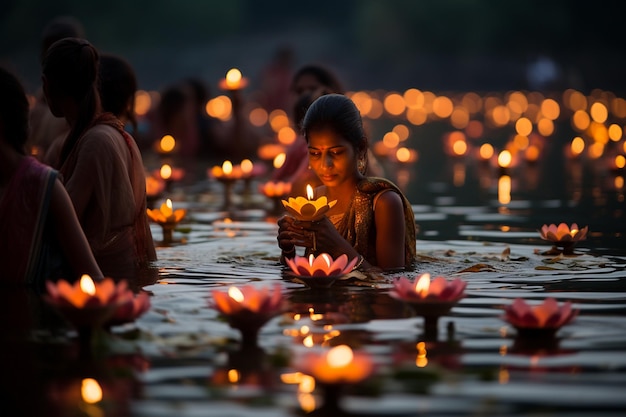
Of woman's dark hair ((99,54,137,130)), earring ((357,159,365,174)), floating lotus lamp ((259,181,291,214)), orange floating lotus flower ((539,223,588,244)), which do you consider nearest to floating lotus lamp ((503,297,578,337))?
earring ((357,159,365,174))

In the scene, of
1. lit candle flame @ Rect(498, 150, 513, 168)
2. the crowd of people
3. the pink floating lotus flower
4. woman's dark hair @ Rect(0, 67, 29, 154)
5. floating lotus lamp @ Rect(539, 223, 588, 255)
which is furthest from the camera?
lit candle flame @ Rect(498, 150, 513, 168)

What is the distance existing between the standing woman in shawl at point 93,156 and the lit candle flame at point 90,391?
2.19 meters

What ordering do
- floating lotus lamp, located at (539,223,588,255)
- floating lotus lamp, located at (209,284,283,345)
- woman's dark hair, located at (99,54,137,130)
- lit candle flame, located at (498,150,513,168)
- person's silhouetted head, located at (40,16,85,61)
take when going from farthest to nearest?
lit candle flame, located at (498,150,513,168) → person's silhouetted head, located at (40,16,85,61) → floating lotus lamp, located at (539,223,588,255) → woman's dark hair, located at (99,54,137,130) → floating lotus lamp, located at (209,284,283,345)

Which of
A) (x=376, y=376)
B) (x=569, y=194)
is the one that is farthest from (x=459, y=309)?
(x=569, y=194)

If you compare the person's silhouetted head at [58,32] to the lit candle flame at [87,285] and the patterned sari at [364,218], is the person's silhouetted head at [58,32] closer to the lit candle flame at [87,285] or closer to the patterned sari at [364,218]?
the patterned sari at [364,218]

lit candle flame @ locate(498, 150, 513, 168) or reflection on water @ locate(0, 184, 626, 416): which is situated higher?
lit candle flame @ locate(498, 150, 513, 168)

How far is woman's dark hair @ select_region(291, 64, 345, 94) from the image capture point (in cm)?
1010

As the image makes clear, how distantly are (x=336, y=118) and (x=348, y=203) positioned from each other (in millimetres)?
548

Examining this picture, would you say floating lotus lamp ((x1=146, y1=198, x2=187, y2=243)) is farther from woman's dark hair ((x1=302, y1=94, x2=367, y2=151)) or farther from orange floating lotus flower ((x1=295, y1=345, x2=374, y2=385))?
orange floating lotus flower ((x1=295, y1=345, x2=374, y2=385))

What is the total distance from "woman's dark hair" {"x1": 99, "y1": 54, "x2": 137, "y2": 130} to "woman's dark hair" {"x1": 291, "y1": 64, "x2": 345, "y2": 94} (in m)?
2.96

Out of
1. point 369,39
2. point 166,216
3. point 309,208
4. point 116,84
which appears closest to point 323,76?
point 166,216

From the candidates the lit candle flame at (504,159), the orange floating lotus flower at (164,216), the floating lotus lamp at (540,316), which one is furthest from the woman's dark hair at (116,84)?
the lit candle flame at (504,159)

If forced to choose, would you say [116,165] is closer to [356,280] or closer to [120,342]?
[356,280]

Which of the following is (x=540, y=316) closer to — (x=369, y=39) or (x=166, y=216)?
(x=166, y=216)
